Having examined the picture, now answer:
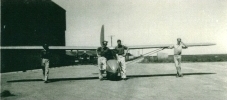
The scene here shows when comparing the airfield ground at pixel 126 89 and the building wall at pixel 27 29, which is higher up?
the building wall at pixel 27 29

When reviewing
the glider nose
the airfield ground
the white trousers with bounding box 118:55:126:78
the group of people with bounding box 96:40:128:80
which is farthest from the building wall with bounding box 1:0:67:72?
the airfield ground

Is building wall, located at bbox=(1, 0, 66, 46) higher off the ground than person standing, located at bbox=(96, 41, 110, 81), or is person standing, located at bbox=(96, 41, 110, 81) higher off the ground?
building wall, located at bbox=(1, 0, 66, 46)

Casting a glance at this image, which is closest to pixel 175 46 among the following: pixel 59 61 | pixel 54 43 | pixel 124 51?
pixel 124 51

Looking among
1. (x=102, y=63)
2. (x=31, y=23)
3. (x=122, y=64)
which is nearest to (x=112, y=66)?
(x=122, y=64)

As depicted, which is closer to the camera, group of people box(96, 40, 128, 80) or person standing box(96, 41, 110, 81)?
group of people box(96, 40, 128, 80)

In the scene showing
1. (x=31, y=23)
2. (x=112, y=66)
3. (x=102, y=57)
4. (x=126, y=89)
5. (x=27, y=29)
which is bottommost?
(x=126, y=89)

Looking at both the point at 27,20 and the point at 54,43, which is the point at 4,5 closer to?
the point at 27,20

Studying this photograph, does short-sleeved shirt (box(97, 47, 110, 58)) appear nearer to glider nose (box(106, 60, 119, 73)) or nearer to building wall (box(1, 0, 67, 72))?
glider nose (box(106, 60, 119, 73))

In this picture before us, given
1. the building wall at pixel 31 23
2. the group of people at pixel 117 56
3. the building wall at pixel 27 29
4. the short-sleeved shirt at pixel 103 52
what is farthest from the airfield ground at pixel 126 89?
the building wall at pixel 31 23

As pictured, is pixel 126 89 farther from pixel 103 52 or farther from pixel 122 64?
pixel 103 52

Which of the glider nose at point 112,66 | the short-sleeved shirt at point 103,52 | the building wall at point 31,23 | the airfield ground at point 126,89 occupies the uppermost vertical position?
the building wall at point 31,23

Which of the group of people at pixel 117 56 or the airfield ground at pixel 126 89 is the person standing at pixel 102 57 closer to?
the group of people at pixel 117 56
